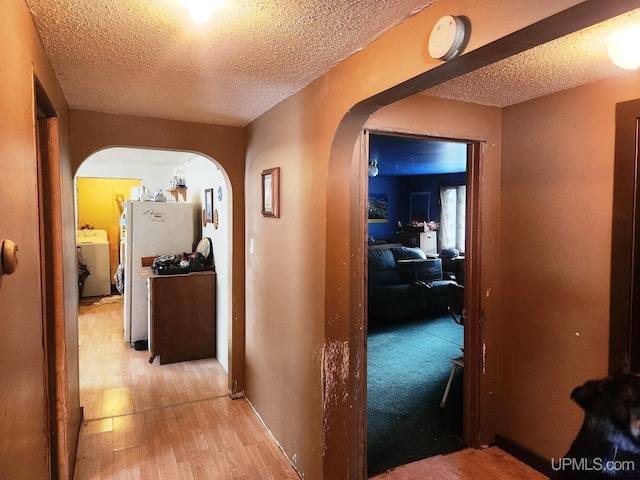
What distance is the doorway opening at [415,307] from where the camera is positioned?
8.96 ft

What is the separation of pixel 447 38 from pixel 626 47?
853 mm

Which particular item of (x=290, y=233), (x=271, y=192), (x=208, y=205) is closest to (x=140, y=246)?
(x=208, y=205)

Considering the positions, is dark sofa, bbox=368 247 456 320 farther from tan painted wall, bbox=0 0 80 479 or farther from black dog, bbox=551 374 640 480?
tan painted wall, bbox=0 0 80 479

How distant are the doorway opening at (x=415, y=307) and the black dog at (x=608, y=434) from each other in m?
1.21

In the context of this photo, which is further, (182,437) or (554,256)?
(182,437)

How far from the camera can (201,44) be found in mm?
1672

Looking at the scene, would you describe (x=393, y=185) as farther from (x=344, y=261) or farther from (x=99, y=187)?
(x=344, y=261)

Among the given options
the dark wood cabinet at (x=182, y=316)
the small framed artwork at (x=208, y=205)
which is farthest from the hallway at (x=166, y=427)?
the small framed artwork at (x=208, y=205)

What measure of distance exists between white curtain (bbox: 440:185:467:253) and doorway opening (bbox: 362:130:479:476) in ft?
0.06

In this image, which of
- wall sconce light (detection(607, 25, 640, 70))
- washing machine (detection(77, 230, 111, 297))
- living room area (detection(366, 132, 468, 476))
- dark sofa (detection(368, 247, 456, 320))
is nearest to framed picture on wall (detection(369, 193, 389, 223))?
living room area (detection(366, 132, 468, 476))

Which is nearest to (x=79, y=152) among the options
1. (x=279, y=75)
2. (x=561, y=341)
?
(x=279, y=75)

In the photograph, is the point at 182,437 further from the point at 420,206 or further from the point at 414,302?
the point at 420,206

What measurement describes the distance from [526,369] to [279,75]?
2152mm

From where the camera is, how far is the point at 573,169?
2.22 meters
